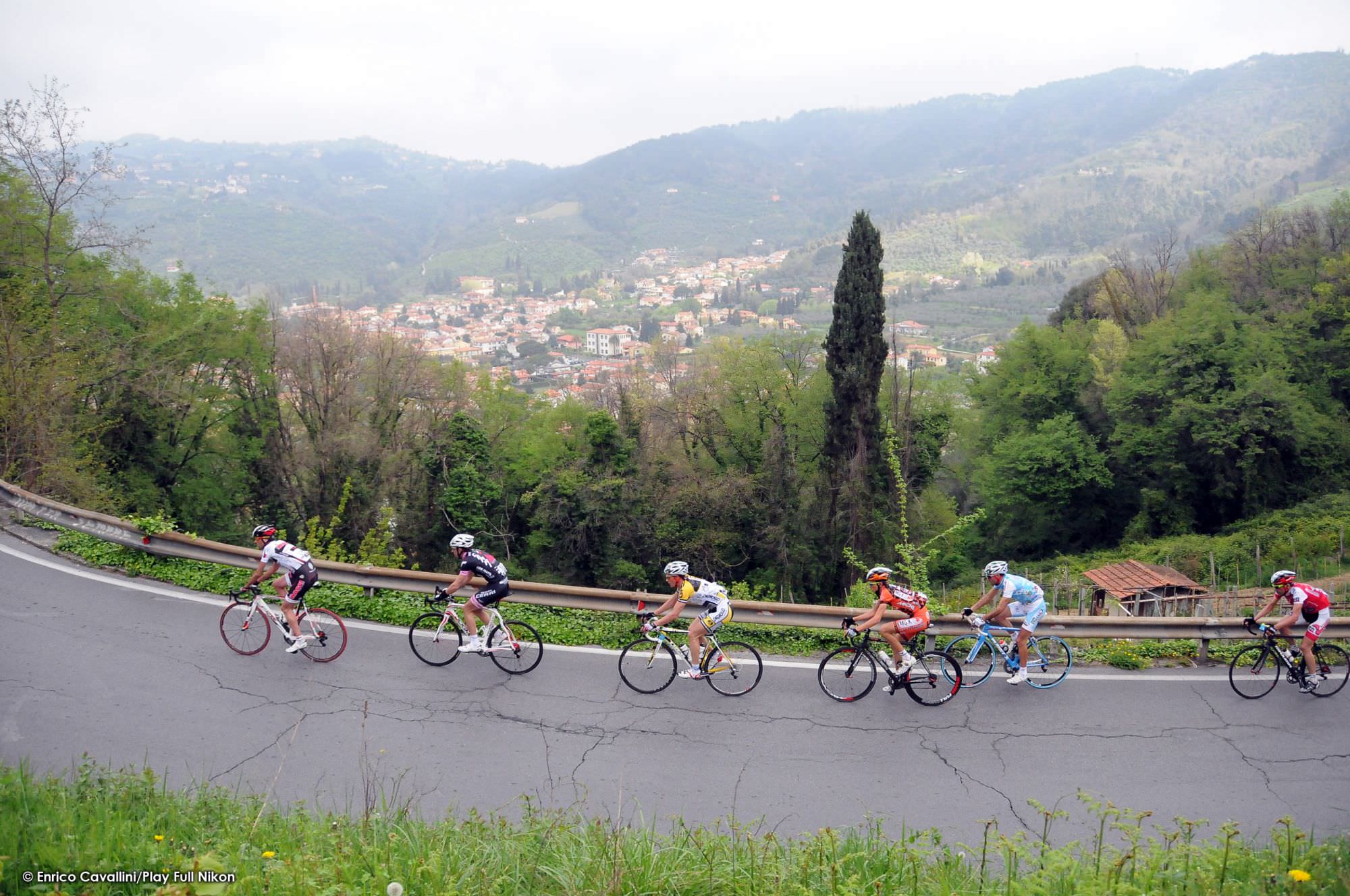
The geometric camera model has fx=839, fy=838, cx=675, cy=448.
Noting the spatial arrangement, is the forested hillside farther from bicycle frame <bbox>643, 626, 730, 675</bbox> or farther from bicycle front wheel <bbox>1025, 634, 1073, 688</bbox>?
bicycle front wheel <bbox>1025, 634, 1073, 688</bbox>

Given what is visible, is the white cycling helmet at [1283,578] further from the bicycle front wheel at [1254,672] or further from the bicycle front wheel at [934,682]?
the bicycle front wheel at [934,682]

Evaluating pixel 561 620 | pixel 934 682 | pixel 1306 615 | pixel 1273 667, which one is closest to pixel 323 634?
pixel 561 620

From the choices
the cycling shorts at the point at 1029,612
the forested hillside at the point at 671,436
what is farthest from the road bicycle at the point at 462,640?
the forested hillside at the point at 671,436

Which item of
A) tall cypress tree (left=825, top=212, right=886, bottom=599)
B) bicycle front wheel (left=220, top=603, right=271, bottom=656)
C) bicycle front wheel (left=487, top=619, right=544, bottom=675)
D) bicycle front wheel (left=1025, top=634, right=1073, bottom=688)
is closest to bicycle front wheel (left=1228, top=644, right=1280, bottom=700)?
bicycle front wheel (left=1025, top=634, right=1073, bottom=688)

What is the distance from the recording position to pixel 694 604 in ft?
29.9

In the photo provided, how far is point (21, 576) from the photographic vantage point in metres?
11.0

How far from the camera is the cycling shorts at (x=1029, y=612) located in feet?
29.3

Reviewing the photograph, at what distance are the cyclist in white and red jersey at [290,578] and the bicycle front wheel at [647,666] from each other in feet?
11.7

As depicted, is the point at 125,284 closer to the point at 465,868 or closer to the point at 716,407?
the point at 716,407

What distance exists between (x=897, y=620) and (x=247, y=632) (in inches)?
282

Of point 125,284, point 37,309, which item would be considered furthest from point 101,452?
point 125,284

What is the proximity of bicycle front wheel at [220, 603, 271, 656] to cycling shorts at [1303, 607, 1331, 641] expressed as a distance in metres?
11.2

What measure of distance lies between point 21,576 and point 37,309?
14400 millimetres

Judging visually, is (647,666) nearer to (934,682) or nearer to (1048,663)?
(934,682)
